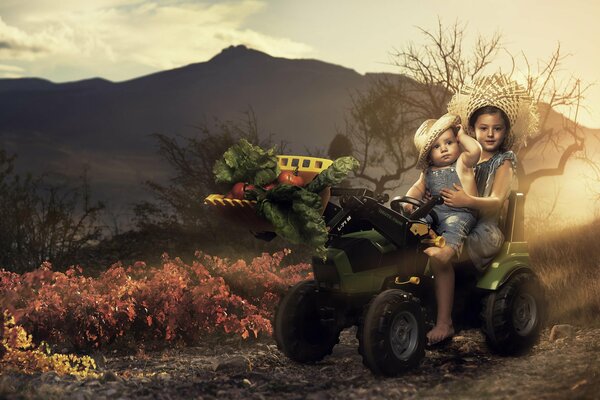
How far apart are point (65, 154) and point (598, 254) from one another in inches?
1243

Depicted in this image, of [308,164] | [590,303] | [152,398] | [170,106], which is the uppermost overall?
[170,106]

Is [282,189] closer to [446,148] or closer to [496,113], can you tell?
[446,148]

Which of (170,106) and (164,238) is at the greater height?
(170,106)

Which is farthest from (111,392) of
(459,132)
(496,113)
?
(496,113)

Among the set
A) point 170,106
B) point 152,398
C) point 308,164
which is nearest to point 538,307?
point 308,164

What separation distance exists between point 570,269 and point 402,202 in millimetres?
4748

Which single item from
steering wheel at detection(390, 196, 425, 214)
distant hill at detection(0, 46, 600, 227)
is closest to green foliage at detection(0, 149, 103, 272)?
steering wheel at detection(390, 196, 425, 214)

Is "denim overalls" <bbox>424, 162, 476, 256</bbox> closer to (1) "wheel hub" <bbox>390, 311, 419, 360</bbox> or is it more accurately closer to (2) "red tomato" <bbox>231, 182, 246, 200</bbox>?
(1) "wheel hub" <bbox>390, 311, 419, 360</bbox>

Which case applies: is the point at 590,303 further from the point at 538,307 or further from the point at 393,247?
the point at 393,247

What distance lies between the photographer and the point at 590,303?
8414 mm

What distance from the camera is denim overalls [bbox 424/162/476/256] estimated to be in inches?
236

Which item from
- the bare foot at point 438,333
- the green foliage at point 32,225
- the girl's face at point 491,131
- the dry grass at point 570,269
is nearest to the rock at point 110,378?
the bare foot at point 438,333

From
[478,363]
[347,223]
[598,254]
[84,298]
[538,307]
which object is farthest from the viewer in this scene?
[598,254]

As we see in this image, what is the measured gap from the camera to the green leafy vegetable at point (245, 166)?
17.2ft
